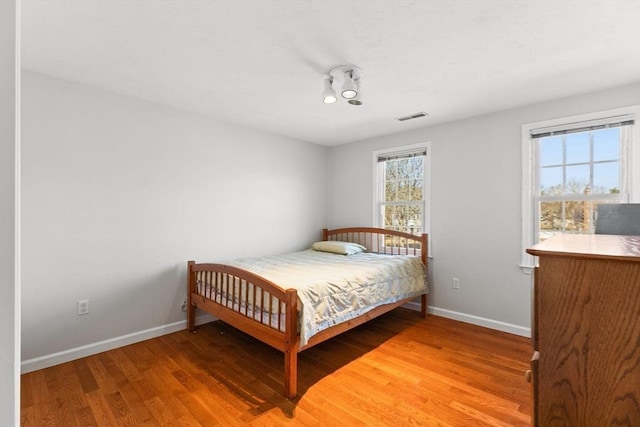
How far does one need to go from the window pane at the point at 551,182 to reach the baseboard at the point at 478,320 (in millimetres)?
1361

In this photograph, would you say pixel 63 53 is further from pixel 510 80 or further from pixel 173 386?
pixel 510 80

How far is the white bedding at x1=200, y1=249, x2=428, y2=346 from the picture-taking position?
87.1 inches

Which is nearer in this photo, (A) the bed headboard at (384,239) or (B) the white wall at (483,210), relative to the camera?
(B) the white wall at (483,210)

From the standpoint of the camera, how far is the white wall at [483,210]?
9.81 feet

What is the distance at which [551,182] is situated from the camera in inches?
114

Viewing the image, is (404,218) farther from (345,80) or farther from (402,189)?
(345,80)

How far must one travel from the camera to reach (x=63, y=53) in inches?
80.4

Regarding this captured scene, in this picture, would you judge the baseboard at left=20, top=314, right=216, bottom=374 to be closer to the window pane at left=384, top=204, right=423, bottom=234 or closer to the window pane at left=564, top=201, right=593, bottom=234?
the window pane at left=384, top=204, right=423, bottom=234

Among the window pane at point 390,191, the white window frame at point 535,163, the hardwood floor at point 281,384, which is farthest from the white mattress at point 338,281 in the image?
the white window frame at point 535,163

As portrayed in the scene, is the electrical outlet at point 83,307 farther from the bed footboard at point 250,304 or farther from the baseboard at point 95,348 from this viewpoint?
the bed footboard at point 250,304

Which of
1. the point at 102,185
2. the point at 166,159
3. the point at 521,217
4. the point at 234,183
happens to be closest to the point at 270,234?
the point at 234,183

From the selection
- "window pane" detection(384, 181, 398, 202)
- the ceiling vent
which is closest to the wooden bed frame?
"window pane" detection(384, 181, 398, 202)
